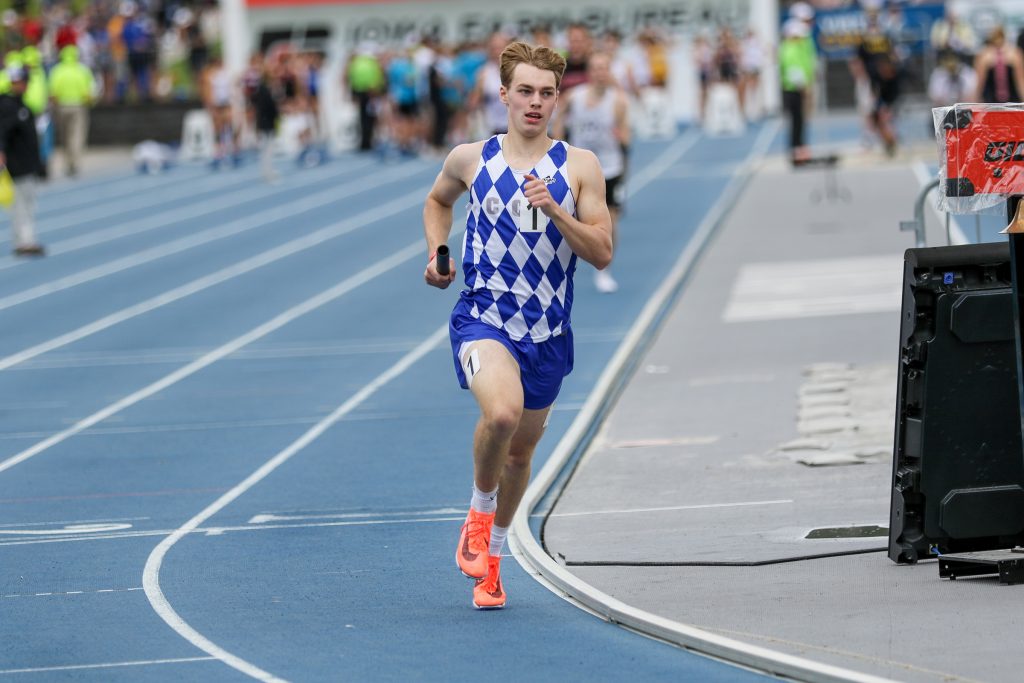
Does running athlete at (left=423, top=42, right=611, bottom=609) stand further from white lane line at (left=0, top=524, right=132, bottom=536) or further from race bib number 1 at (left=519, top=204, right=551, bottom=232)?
white lane line at (left=0, top=524, right=132, bottom=536)

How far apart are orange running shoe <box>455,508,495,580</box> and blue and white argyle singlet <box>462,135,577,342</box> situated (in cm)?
72

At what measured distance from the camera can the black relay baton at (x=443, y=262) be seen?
6918mm

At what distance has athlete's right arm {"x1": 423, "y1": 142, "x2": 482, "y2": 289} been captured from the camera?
725 cm

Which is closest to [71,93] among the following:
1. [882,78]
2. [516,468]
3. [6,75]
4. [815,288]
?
[6,75]

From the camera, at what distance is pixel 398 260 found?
21.8m

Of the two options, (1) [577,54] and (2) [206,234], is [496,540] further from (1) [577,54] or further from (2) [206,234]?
(2) [206,234]

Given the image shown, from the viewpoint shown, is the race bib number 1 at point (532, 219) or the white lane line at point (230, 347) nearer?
the race bib number 1 at point (532, 219)

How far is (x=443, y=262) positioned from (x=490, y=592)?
48.9 inches

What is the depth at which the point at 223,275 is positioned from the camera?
69.6 feet

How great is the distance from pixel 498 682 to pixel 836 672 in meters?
1.07

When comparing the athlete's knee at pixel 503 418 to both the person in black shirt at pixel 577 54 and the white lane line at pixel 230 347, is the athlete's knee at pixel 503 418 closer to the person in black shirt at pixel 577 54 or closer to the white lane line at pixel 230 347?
the white lane line at pixel 230 347

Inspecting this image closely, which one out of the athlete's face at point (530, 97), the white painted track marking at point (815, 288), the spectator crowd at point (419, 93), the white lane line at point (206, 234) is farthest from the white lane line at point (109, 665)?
the spectator crowd at point (419, 93)

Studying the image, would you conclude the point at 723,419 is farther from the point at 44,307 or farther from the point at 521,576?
the point at 44,307

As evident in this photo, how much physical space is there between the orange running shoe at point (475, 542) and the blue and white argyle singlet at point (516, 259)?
2.35 feet
